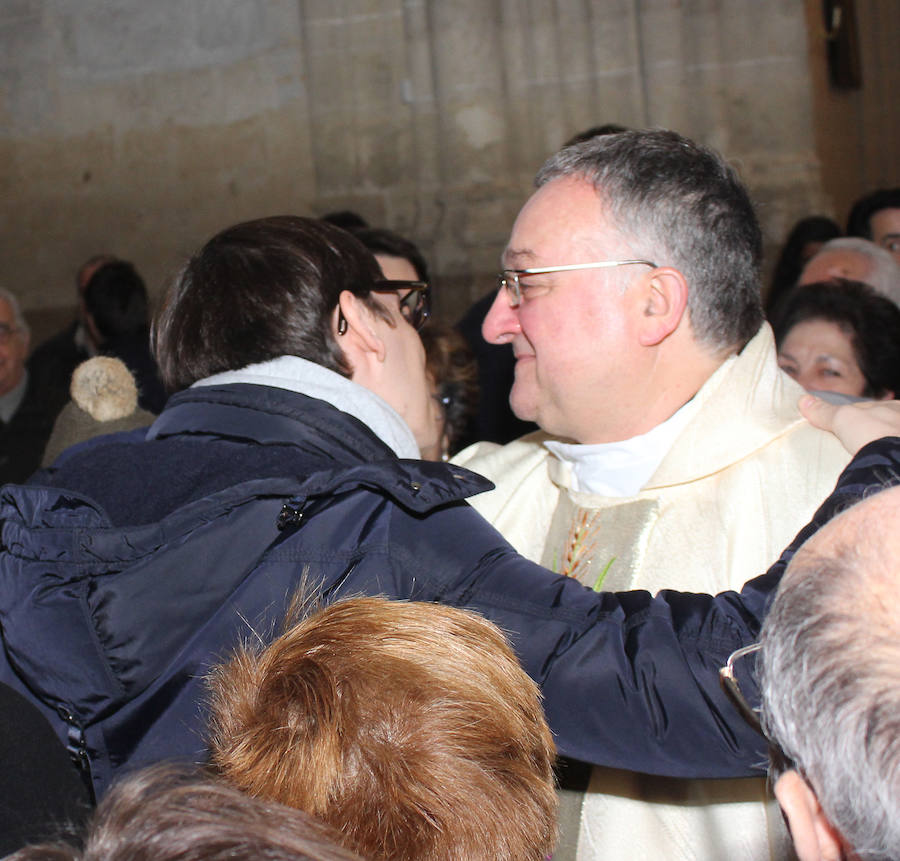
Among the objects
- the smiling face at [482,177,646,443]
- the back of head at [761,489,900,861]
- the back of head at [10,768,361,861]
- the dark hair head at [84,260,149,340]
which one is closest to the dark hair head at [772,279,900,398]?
the smiling face at [482,177,646,443]

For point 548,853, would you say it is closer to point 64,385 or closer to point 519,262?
point 519,262

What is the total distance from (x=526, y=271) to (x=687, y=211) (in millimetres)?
277

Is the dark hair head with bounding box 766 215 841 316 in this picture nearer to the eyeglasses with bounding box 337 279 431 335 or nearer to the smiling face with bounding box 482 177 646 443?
the eyeglasses with bounding box 337 279 431 335

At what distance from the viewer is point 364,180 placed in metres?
6.11

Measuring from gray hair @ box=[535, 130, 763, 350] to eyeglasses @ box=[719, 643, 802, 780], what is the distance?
2.66 ft

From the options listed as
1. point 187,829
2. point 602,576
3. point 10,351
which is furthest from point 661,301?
point 10,351

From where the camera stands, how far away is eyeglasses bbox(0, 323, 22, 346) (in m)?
4.66

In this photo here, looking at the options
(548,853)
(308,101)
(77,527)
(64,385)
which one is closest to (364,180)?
(308,101)

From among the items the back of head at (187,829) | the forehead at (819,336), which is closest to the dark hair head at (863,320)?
the forehead at (819,336)

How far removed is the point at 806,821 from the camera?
2.83ft

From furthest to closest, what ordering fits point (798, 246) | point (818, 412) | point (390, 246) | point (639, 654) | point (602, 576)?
point (798, 246), point (390, 246), point (602, 576), point (818, 412), point (639, 654)

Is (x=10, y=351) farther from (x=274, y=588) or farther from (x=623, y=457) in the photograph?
(x=274, y=588)

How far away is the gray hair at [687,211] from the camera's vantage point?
72.1 inches

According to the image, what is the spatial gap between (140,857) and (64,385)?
14.0 feet
